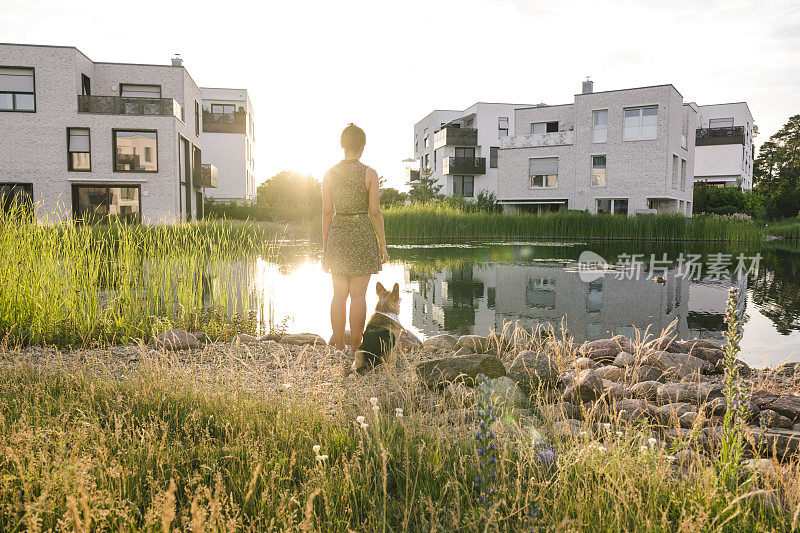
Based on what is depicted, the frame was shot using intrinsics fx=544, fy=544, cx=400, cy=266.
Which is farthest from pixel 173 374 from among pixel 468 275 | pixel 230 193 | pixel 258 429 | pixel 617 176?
pixel 230 193

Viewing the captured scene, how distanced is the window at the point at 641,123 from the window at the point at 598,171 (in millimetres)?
1777

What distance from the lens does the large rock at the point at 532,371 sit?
395 centimetres

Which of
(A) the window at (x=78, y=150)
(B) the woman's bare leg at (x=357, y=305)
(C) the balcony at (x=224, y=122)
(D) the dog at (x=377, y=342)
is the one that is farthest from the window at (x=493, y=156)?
(D) the dog at (x=377, y=342)

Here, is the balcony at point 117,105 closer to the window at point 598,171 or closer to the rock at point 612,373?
the window at point 598,171

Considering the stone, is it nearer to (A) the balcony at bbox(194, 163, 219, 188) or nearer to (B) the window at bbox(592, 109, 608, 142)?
(B) the window at bbox(592, 109, 608, 142)

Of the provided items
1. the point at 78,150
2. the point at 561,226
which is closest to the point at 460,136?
the point at 561,226

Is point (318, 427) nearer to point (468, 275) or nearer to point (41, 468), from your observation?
point (41, 468)

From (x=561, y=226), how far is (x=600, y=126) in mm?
9753

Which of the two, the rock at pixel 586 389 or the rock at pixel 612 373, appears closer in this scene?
the rock at pixel 586 389

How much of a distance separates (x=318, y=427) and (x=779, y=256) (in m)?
19.1

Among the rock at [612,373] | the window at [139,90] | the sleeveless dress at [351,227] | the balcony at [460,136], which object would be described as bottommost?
the rock at [612,373]

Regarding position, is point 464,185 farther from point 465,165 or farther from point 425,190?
point 425,190

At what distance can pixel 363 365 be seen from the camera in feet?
13.8

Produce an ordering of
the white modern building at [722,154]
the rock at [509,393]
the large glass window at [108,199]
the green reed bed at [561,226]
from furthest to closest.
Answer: the white modern building at [722,154] < the large glass window at [108,199] < the green reed bed at [561,226] < the rock at [509,393]
